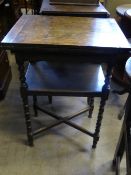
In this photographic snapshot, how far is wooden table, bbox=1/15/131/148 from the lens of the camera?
3.47 feet

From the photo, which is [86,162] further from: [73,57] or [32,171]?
[73,57]

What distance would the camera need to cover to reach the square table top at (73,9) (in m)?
1.57

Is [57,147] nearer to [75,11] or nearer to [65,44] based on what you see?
[65,44]

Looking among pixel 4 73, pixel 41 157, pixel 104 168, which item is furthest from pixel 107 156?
pixel 4 73

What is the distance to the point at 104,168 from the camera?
1438mm

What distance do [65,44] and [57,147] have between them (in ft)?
2.75

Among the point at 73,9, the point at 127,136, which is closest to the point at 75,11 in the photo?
the point at 73,9

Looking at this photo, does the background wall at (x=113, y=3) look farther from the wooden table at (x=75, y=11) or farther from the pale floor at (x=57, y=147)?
the pale floor at (x=57, y=147)

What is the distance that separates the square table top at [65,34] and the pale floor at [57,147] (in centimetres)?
82

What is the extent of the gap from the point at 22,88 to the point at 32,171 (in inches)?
22.4

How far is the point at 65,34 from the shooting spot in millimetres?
1182

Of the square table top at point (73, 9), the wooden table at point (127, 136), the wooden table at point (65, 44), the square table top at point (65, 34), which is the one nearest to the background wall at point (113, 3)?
the square table top at point (73, 9)

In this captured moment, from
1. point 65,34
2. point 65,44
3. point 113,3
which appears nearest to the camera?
point 65,44

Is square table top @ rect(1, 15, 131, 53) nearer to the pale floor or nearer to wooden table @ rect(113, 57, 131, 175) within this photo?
wooden table @ rect(113, 57, 131, 175)
